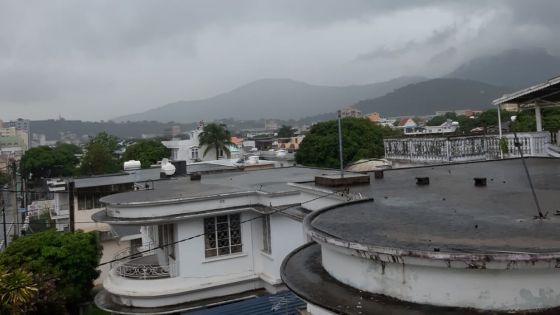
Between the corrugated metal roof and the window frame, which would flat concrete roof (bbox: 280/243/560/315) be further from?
the window frame

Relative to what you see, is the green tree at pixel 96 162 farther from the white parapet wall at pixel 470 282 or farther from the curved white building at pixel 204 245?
the white parapet wall at pixel 470 282

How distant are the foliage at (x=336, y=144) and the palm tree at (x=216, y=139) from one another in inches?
477

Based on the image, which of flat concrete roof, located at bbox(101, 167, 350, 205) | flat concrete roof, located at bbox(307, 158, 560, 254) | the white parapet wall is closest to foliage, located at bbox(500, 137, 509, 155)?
flat concrete roof, located at bbox(101, 167, 350, 205)

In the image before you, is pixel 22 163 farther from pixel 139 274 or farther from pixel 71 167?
pixel 139 274

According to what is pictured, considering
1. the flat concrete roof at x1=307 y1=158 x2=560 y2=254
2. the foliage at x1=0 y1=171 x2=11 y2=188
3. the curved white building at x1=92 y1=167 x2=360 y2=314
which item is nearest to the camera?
the flat concrete roof at x1=307 y1=158 x2=560 y2=254

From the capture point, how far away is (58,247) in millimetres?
18781

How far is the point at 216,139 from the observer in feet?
209

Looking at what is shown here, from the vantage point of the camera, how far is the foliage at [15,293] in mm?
13750

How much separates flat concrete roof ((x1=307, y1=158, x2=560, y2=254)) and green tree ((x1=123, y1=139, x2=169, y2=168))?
57.3 m

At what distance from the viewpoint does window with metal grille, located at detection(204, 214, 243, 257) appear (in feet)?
43.9

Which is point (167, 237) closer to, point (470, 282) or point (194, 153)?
point (470, 282)

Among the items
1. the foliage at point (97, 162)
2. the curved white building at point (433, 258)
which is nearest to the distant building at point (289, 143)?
the foliage at point (97, 162)

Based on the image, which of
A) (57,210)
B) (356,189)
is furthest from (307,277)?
(57,210)

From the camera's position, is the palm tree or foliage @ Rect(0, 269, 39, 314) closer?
foliage @ Rect(0, 269, 39, 314)
